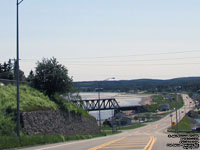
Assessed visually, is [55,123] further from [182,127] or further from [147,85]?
[147,85]

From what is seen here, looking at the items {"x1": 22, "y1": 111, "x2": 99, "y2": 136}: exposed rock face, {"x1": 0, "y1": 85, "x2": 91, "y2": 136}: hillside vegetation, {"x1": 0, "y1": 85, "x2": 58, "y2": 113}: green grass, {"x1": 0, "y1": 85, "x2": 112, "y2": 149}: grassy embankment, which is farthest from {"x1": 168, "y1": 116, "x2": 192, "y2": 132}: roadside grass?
{"x1": 0, "y1": 85, "x2": 58, "y2": 113}: green grass

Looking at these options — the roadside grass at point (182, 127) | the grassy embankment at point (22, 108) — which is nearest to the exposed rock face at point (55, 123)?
the grassy embankment at point (22, 108)

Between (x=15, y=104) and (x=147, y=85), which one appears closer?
(x=15, y=104)

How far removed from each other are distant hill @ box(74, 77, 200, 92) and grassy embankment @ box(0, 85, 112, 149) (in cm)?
9276

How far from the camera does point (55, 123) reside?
3591 cm

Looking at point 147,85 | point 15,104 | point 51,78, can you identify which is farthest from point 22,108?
point 147,85

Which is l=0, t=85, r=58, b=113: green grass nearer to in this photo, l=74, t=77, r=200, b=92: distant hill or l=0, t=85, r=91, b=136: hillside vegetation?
l=0, t=85, r=91, b=136: hillside vegetation

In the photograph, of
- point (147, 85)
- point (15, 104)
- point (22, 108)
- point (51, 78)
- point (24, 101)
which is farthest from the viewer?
point (147, 85)

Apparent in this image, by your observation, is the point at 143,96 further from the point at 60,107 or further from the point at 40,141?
the point at 40,141

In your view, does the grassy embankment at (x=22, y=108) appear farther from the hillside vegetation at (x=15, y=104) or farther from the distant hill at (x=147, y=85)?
the distant hill at (x=147, y=85)

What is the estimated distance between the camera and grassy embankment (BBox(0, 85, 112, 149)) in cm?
2223

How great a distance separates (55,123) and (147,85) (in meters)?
141

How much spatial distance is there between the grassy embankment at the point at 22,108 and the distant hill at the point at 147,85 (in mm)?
92762

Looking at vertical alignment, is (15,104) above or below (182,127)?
above
